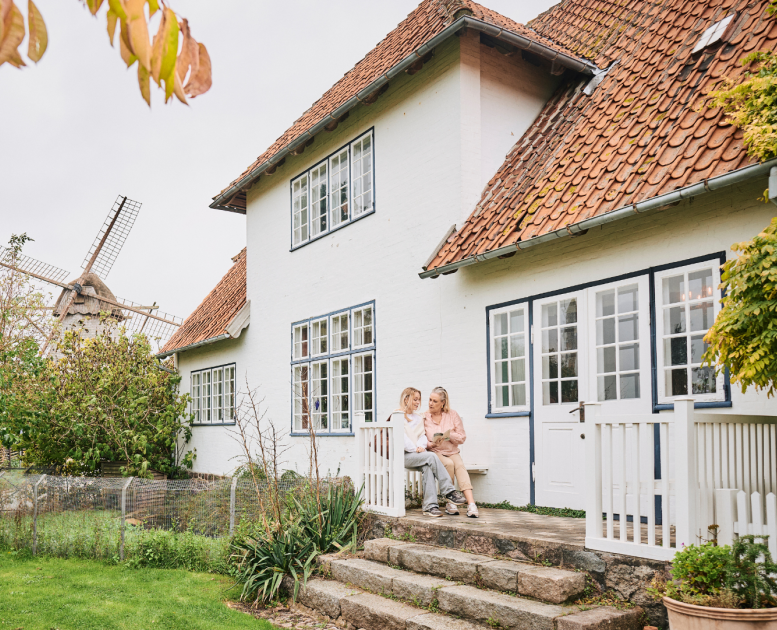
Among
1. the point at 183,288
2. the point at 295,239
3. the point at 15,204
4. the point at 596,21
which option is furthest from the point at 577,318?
the point at 183,288

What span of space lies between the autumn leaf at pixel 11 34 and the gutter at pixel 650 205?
514 cm

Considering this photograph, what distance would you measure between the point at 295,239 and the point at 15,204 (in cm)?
2122

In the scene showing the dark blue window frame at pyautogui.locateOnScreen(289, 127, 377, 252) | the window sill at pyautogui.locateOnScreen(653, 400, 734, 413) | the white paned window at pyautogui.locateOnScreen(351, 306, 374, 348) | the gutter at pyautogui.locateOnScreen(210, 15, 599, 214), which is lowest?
the window sill at pyautogui.locateOnScreen(653, 400, 734, 413)

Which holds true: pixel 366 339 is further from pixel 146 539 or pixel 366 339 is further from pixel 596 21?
pixel 596 21

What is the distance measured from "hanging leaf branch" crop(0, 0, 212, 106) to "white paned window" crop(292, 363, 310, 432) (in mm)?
10848

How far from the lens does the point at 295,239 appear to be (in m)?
13.3

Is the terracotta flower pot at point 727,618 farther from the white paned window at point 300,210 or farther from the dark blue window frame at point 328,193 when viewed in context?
the white paned window at point 300,210

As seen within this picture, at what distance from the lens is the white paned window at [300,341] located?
1274cm

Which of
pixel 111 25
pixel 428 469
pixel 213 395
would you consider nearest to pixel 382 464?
pixel 428 469

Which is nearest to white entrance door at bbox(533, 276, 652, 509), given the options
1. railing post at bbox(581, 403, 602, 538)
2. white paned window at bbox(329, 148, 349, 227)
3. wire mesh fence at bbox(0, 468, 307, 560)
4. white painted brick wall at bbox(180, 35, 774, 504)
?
white painted brick wall at bbox(180, 35, 774, 504)

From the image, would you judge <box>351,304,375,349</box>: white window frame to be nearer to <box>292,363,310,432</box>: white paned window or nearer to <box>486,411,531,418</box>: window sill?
<box>292,363,310,432</box>: white paned window

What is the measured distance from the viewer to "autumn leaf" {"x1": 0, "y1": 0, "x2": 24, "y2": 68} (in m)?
1.63

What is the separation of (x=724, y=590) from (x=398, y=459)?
4.04 meters

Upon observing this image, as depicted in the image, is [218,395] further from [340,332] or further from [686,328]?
[686,328]
